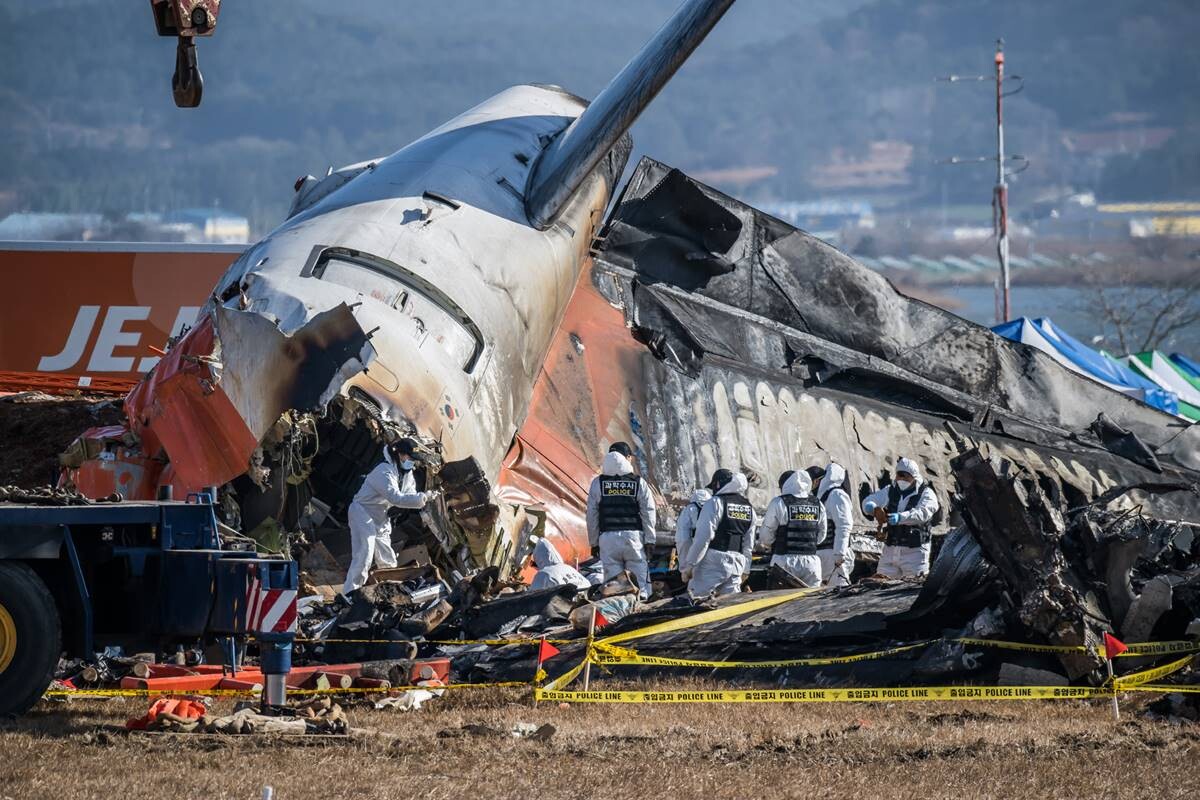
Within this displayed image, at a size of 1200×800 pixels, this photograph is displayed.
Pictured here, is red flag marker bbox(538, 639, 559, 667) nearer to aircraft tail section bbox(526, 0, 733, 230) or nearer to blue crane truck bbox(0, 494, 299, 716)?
blue crane truck bbox(0, 494, 299, 716)

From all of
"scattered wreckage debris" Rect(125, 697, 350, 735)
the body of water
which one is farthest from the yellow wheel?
the body of water

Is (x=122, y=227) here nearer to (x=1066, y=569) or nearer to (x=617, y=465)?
(x=617, y=465)

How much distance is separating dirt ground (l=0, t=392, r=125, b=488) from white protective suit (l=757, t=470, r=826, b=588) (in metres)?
8.48

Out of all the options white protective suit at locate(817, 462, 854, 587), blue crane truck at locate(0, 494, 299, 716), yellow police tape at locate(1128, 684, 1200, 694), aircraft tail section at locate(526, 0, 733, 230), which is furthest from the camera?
aircraft tail section at locate(526, 0, 733, 230)

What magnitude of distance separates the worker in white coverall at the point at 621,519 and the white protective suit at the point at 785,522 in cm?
148

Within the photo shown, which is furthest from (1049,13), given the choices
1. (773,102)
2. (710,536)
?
(710,536)

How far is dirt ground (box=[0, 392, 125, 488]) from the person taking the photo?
1967 cm

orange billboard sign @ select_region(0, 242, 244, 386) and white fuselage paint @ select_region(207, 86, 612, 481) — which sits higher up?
orange billboard sign @ select_region(0, 242, 244, 386)

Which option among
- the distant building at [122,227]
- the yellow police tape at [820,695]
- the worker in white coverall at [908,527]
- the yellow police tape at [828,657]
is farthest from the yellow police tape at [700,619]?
the distant building at [122,227]

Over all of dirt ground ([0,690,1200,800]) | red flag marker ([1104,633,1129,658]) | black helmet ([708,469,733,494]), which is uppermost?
black helmet ([708,469,733,494])

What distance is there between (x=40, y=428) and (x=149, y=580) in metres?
11.5

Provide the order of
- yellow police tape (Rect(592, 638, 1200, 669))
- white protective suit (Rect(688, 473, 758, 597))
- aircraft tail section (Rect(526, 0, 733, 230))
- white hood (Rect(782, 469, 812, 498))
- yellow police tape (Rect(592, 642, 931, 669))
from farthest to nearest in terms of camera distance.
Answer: aircraft tail section (Rect(526, 0, 733, 230))
white hood (Rect(782, 469, 812, 498))
white protective suit (Rect(688, 473, 758, 597))
yellow police tape (Rect(592, 642, 931, 669))
yellow police tape (Rect(592, 638, 1200, 669))

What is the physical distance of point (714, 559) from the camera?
1594 centimetres

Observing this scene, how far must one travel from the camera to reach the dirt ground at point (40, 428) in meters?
19.7
